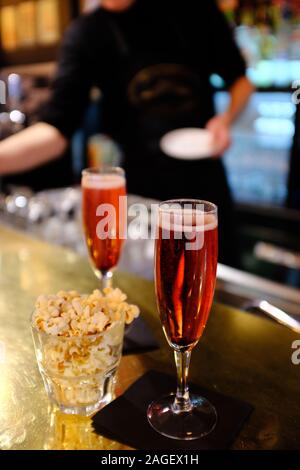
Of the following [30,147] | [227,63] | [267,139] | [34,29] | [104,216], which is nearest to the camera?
[104,216]

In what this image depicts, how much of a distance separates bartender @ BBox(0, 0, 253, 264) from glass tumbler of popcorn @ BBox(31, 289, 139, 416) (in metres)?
1.19

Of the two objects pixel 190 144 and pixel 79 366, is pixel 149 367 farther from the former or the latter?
pixel 190 144

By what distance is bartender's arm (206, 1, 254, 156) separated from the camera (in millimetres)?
2262

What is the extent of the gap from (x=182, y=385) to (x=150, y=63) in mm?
1721

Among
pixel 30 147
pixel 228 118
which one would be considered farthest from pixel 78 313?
pixel 228 118

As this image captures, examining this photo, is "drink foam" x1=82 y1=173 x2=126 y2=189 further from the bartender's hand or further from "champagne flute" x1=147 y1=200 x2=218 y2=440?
the bartender's hand

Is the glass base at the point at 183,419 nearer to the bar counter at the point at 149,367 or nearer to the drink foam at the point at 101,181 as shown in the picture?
the bar counter at the point at 149,367

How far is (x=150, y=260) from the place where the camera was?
1.68m

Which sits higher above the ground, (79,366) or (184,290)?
(184,290)

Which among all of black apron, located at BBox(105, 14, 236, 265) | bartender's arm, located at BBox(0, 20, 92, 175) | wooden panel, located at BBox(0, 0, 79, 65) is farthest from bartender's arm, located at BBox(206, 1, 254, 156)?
wooden panel, located at BBox(0, 0, 79, 65)

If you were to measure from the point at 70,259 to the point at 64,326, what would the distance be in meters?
0.76

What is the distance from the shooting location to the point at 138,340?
103 centimetres

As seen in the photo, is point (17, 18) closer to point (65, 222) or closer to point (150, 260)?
point (65, 222)

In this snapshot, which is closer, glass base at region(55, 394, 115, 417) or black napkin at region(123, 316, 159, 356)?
glass base at region(55, 394, 115, 417)
